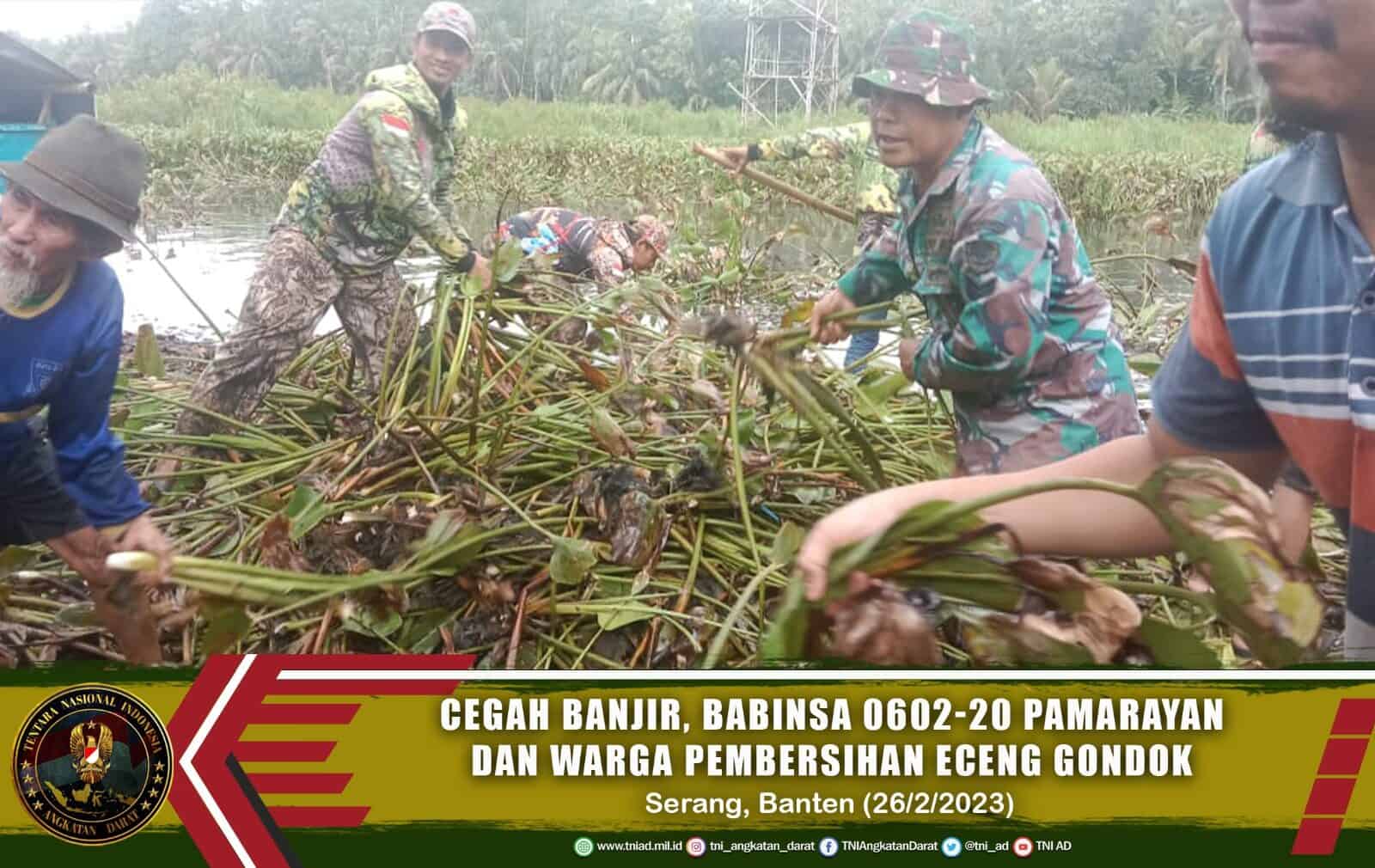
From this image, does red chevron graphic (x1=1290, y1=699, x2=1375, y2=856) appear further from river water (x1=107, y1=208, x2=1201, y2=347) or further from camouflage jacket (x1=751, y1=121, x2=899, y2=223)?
camouflage jacket (x1=751, y1=121, x2=899, y2=223)

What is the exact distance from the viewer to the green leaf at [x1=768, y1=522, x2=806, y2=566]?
1.63 metres

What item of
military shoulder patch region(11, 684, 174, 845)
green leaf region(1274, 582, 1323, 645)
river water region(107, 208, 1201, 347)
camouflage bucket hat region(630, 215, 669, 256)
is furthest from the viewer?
camouflage bucket hat region(630, 215, 669, 256)

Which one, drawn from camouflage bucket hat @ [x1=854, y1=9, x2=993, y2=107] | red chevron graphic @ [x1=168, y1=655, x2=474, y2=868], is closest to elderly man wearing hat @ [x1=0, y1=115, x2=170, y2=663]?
red chevron graphic @ [x1=168, y1=655, x2=474, y2=868]

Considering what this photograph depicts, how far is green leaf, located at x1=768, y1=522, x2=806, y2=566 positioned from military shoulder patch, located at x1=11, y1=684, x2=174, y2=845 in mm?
852

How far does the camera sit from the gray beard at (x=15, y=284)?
1.63 meters

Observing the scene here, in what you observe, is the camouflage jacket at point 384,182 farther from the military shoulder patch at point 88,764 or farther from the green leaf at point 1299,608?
the green leaf at point 1299,608

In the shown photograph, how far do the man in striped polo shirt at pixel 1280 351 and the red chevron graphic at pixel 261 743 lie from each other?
23.8 inches

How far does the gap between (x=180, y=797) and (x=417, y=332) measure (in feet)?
3.44

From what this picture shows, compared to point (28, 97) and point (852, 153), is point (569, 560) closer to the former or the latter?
point (852, 153)

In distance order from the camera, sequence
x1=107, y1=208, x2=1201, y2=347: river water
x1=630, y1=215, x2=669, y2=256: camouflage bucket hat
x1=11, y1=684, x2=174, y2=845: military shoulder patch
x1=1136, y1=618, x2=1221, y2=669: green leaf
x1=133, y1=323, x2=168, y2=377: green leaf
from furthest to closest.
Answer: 1. x1=630, y1=215, x2=669, y2=256: camouflage bucket hat
2. x1=133, y1=323, x2=168, y2=377: green leaf
3. x1=107, y1=208, x2=1201, y2=347: river water
4. x1=11, y1=684, x2=174, y2=845: military shoulder patch
5. x1=1136, y1=618, x2=1221, y2=669: green leaf

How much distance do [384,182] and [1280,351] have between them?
1.72 meters

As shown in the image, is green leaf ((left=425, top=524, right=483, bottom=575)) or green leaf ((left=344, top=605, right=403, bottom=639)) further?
green leaf ((left=425, top=524, right=483, bottom=575))

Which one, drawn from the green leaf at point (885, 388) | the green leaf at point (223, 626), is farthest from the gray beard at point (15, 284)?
the green leaf at point (885, 388)

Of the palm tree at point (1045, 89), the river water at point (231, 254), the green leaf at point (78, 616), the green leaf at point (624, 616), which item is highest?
the palm tree at point (1045, 89)
